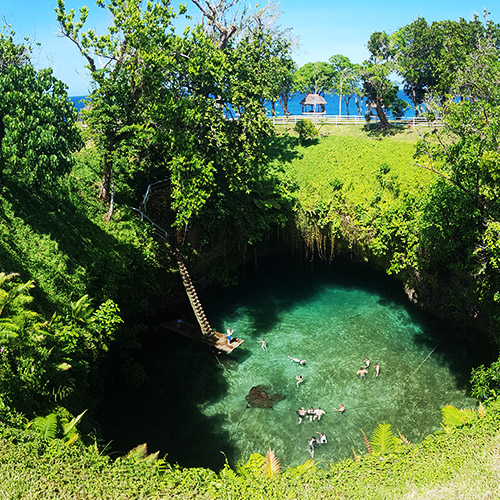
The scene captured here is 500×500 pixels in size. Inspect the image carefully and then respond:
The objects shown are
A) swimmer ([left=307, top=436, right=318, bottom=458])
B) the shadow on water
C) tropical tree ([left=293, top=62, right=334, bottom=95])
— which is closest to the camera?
swimmer ([left=307, top=436, right=318, bottom=458])

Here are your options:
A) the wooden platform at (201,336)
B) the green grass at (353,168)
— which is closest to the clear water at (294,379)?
the wooden platform at (201,336)

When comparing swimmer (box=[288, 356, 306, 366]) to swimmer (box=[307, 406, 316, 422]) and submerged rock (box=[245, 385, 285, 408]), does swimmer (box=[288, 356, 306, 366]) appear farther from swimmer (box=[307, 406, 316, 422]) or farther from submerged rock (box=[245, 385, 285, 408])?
swimmer (box=[307, 406, 316, 422])

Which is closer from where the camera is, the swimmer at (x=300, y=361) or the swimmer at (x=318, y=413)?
the swimmer at (x=318, y=413)

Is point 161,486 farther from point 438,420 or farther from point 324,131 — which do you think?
point 324,131

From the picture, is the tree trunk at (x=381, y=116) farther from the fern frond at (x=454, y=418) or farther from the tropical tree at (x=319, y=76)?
the fern frond at (x=454, y=418)

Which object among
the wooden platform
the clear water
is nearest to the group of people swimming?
the clear water
